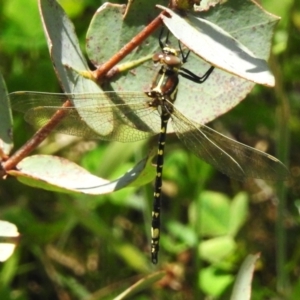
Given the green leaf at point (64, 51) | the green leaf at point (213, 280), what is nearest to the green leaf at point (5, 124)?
the green leaf at point (64, 51)

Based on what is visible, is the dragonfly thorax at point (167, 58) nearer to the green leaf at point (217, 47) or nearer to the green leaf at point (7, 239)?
the green leaf at point (217, 47)

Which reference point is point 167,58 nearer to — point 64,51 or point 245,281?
point 64,51

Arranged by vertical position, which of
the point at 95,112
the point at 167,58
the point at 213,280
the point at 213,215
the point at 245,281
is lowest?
the point at 213,280

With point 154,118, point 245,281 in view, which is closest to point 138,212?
point 154,118

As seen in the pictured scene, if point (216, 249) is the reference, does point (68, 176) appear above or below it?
above

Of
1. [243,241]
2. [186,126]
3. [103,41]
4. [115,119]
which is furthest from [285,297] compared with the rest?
[103,41]

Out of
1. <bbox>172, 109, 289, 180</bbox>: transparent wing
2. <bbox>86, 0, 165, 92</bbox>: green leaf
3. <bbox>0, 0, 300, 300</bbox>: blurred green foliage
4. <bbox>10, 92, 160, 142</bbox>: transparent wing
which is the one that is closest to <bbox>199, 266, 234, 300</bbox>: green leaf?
<bbox>0, 0, 300, 300</bbox>: blurred green foliage
